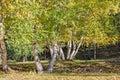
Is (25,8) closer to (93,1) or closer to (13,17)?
(13,17)

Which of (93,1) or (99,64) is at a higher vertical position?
(93,1)

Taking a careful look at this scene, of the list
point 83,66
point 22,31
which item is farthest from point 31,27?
point 83,66

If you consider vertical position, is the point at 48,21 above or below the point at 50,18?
below

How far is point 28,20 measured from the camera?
21.8m

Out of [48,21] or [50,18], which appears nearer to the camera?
[50,18]

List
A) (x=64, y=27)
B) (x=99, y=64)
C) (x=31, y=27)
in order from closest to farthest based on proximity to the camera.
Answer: (x=31, y=27)
(x=64, y=27)
(x=99, y=64)

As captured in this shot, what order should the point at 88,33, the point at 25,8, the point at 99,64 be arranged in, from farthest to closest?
the point at 99,64 < the point at 88,33 < the point at 25,8

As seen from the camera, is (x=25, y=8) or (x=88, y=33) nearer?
(x=25, y=8)

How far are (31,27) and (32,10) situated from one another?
4.41 feet

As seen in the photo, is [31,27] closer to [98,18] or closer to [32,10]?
[32,10]

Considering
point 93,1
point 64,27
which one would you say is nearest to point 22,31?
point 64,27

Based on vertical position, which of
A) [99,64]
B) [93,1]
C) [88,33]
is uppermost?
[93,1]

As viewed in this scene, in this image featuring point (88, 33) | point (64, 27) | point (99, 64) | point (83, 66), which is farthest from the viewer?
point (99, 64)

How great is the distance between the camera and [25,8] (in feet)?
70.0
